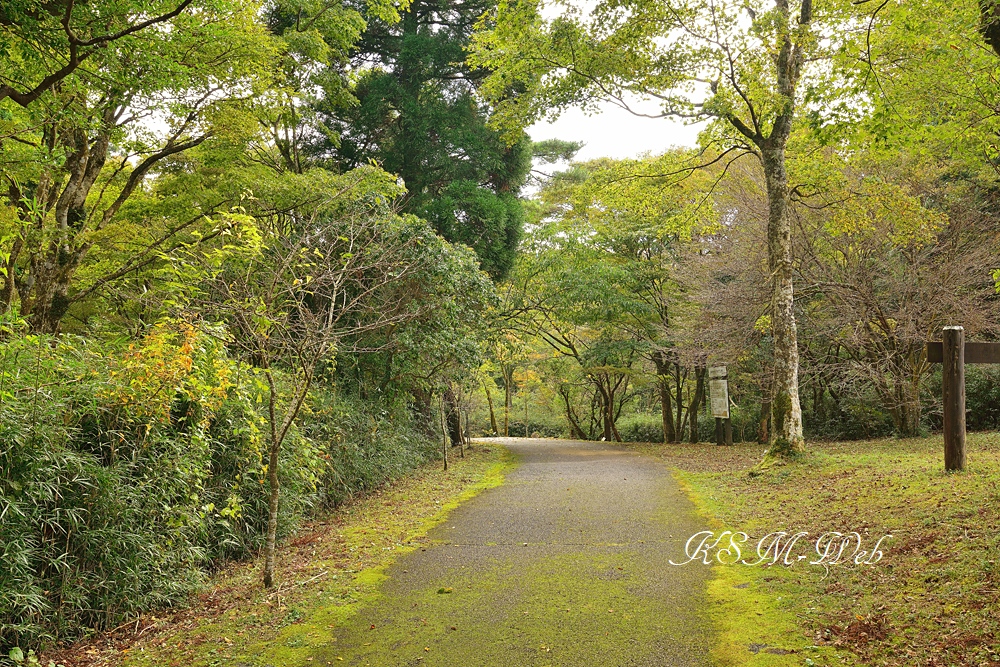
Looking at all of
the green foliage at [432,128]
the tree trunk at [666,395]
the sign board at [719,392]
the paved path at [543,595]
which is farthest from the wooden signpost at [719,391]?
the green foliage at [432,128]

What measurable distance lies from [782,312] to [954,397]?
3127 mm

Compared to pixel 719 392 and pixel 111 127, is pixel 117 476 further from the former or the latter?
pixel 719 392

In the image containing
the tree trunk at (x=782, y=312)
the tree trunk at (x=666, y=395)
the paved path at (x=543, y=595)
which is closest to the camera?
the paved path at (x=543, y=595)

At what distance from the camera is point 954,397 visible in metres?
6.94

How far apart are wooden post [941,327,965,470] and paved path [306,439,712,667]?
294 cm

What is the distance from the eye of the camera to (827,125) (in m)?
6.52

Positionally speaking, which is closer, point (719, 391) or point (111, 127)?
point (111, 127)

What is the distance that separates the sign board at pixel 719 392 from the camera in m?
13.1

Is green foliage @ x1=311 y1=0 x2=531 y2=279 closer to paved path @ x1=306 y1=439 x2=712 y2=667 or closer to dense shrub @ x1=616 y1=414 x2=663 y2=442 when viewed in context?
paved path @ x1=306 y1=439 x2=712 y2=667

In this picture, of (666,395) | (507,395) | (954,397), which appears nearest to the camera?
(954,397)

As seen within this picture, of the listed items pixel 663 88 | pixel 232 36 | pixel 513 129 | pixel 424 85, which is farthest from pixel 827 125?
pixel 424 85

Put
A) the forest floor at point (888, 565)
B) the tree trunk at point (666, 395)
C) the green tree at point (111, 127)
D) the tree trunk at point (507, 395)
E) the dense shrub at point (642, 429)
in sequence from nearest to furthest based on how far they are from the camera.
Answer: the forest floor at point (888, 565), the green tree at point (111, 127), the tree trunk at point (666, 395), the dense shrub at point (642, 429), the tree trunk at point (507, 395)

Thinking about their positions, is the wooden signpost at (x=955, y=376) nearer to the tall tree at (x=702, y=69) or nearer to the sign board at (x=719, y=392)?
the tall tree at (x=702, y=69)

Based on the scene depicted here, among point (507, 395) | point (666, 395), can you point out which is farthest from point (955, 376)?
point (507, 395)
